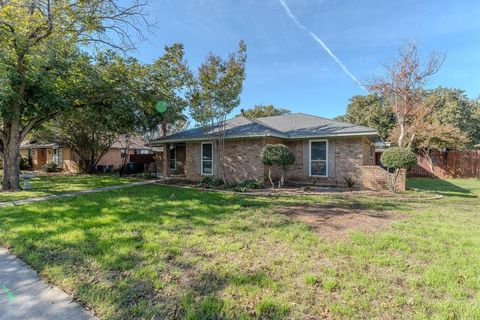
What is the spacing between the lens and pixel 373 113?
90.9 ft

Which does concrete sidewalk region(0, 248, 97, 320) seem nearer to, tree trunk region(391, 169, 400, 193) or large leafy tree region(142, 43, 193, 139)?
large leafy tree region(142, 43, 193, 139)

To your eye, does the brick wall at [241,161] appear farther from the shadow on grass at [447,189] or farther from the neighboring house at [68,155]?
the neighboring house at [68,155]

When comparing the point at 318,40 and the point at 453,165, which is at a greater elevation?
the point at 318,40

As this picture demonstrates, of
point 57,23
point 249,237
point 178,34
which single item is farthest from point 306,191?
point 57,23

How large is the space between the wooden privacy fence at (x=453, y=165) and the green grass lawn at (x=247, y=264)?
16180mm

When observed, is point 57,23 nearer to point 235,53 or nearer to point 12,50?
point 12,50

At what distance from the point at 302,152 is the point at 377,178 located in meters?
3.62

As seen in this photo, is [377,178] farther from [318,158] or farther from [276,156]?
[276,156]

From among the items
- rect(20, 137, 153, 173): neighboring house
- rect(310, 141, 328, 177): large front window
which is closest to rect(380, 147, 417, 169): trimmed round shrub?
rect(310, 141, 328, 177): large front window

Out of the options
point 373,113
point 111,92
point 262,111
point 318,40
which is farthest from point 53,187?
point 262,111

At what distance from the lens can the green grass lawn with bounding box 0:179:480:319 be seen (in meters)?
2.77

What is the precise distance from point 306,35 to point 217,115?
22.4 feet

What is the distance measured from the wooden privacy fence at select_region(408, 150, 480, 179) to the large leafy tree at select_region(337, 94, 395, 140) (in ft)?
20.5

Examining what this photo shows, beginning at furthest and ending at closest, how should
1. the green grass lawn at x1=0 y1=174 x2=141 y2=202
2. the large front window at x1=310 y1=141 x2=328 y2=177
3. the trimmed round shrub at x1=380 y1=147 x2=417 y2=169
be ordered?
the large front window at x1=310 y1=141 x2=328 y2=177, the trimmed round shrub at x1=380 y1=147 x2=417 y2=169, the green grass lawn at x1=0 y1=174 x2=141 y2=202
